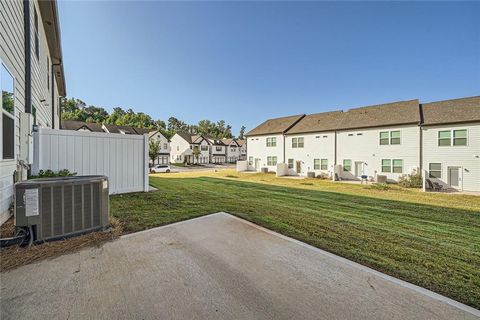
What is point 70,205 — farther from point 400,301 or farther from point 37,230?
point 400,301

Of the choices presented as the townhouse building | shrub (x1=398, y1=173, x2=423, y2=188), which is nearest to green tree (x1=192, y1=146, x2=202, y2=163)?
the townhouse building

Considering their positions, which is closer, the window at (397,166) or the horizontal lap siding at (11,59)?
the horizontal lap siding at (11,59)

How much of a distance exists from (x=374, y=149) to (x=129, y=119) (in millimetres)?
66904

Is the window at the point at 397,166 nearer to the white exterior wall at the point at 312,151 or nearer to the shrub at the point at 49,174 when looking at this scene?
the white exterior wall at the point at 312,151

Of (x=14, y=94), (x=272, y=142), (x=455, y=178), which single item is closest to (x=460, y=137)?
(x=455, y=178)

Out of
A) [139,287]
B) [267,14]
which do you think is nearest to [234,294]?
[139,287]

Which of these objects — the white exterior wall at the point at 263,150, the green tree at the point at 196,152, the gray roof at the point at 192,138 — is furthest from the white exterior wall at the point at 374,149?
the gray roof at the point at 192,138

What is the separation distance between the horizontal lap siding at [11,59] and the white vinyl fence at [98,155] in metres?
1.23

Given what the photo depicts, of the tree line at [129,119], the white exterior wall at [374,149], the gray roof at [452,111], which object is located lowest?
the white exterior wall at [374,149]

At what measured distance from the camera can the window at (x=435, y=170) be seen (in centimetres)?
1608

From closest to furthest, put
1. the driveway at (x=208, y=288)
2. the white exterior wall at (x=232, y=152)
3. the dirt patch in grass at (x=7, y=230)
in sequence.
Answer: the driveway at (x=208, y=288), the dirt patch in grass at (x=7, y=230), the white exterior wall at (x=232, y=152)

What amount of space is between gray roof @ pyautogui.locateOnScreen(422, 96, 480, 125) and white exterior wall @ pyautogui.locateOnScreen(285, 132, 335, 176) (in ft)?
25.5

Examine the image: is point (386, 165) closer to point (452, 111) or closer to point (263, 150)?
point (452, 111)

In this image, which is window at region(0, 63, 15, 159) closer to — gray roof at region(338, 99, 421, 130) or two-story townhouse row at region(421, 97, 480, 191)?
two-story townhouse row at region(421, 97, 480, 191)
